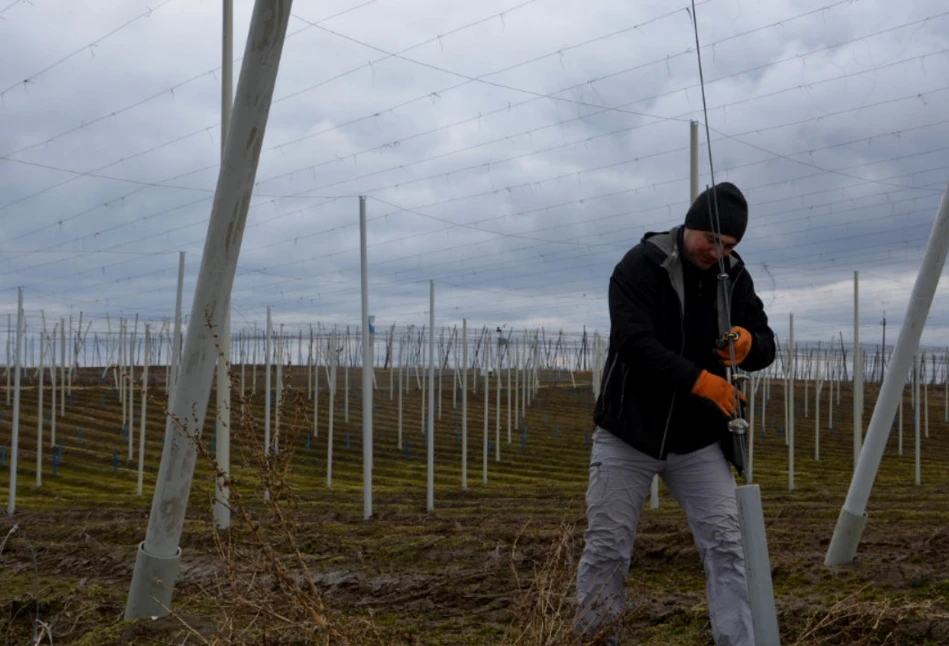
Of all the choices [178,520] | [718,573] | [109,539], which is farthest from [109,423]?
[718,573]

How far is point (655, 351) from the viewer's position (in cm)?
284

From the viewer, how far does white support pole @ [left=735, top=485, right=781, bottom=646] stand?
228 centimetres

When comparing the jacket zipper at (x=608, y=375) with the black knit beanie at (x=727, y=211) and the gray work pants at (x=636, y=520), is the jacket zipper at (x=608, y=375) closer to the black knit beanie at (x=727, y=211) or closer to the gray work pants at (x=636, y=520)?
the gray work pants at (x=636, y=520)

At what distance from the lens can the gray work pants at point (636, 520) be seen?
2807 mm

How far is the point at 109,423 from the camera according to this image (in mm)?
22422

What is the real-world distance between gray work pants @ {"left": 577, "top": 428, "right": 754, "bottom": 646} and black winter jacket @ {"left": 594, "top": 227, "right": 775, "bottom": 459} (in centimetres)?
6

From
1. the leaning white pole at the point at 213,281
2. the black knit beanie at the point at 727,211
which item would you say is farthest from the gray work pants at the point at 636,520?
the leaning white pole at the point at 213,281

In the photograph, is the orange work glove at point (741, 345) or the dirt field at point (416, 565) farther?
the orange work glove at point (741, 345)

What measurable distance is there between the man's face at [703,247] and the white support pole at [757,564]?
85cm

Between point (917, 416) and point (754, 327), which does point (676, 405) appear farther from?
point (917, 416)

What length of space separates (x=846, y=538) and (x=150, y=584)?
9.59 feet

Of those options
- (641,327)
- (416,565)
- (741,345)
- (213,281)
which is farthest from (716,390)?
(416,565)

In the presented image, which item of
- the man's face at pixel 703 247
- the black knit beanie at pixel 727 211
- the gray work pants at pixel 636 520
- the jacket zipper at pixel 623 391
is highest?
the black knit beanie at pixel 727 211

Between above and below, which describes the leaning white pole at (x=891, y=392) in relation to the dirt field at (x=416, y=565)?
above
